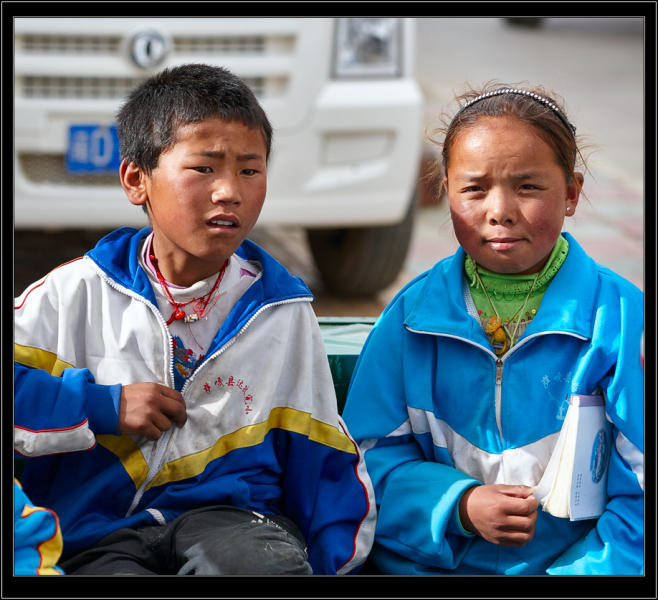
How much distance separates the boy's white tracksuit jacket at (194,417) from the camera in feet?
5.33

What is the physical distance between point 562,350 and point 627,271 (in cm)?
369

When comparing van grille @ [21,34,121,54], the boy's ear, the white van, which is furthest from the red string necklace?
van grille @ [21,34,121,54]

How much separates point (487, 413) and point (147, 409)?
2.20 ft

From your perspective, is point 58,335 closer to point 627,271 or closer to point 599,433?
point 599,433

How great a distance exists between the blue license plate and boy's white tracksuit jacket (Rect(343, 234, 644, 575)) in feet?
7.29

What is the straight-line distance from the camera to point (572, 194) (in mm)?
1770

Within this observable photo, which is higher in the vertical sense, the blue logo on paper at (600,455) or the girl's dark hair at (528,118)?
the girl's dark hair at (528,118)

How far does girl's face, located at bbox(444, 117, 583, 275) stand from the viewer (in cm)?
167

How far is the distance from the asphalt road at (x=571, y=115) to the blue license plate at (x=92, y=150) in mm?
653

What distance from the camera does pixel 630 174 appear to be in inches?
295

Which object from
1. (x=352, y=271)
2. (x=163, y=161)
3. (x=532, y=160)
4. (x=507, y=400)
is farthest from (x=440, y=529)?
(x=352, y=271)

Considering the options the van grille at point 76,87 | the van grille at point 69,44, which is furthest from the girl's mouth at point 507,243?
the van grille at point 69,44

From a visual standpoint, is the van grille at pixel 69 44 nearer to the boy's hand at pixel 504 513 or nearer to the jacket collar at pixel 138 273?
the jacket collar at pixel 138 273

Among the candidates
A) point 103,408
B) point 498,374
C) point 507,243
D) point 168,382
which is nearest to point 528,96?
point 507,243
